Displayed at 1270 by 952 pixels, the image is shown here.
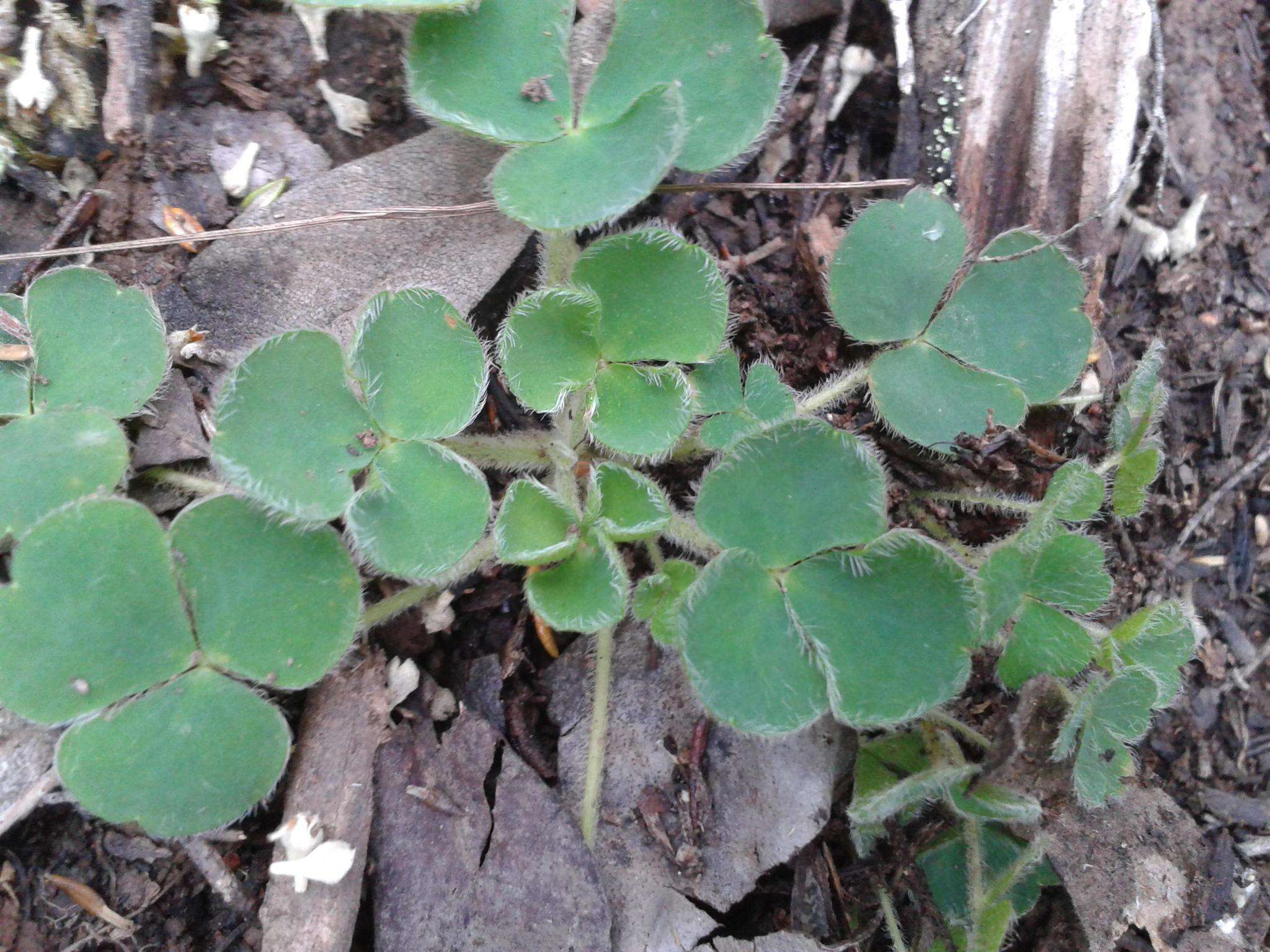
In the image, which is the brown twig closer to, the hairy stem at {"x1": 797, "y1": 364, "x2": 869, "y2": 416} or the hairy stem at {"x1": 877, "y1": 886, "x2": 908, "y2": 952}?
the hairy stem at {"x1": 797, "y1": 364, "x2": 869, "y2": 416}

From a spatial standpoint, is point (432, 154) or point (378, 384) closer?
point (378, 384)

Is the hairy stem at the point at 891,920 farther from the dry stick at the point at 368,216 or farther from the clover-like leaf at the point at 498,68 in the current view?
the clover-like leaf at the point at 498,68

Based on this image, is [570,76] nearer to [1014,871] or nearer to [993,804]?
[993,804]

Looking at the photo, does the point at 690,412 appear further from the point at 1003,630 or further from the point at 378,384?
the point at 1003,630

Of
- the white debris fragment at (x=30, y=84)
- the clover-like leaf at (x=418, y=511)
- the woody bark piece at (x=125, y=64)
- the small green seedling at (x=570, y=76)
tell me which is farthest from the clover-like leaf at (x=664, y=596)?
the white debris fragment at (x=30, y=84)

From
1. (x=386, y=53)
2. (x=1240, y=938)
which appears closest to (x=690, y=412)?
(x=386, y=53)

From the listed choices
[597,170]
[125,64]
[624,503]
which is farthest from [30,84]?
[624,503]

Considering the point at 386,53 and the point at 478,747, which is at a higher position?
the point at 386,53
